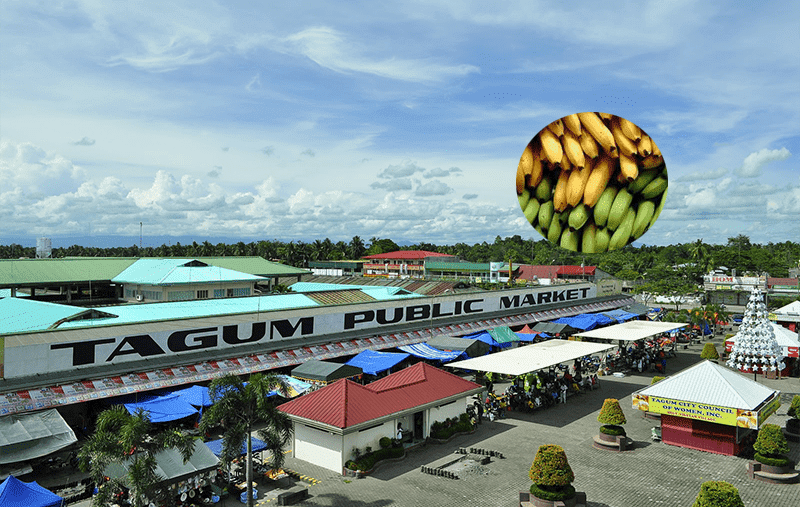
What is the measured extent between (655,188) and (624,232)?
49cm

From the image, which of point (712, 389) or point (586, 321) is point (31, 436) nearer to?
point (712, 389)

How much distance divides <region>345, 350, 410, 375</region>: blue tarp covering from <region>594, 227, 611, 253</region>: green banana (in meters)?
25.1

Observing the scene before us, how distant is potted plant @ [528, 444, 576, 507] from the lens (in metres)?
16.3

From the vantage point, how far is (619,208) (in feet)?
17.9

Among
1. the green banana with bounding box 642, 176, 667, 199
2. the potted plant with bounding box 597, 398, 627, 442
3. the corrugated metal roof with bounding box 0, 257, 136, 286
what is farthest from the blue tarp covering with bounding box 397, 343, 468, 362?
the corrugated metal roof with bounding box 0, 257, 136, 286

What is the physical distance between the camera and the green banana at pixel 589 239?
5492mm

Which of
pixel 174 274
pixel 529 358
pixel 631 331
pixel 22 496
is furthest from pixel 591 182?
pixel 174 274

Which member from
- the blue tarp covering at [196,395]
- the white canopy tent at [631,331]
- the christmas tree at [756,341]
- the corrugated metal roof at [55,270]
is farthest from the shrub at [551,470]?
the corrugated metal roof at [55,270]

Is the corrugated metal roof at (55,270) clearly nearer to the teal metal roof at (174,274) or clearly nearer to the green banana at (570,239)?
the teal metal roof at (174,274)

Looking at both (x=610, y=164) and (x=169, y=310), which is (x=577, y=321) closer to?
(x=169, y=310)

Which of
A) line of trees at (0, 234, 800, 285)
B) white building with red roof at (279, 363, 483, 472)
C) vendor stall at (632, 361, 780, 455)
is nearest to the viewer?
white building with red roof at (279, 363, 483, 472)

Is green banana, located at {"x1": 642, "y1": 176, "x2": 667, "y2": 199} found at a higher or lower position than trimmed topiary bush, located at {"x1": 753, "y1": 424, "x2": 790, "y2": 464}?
higher

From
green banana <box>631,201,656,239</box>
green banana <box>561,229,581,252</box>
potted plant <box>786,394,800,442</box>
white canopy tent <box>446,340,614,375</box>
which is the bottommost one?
potted plant <box>786,394,800,442</box>

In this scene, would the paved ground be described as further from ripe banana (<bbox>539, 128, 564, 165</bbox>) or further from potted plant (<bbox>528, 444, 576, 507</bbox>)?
ripe banana (<bbox>539, 128, 564, 165</bbox>)
